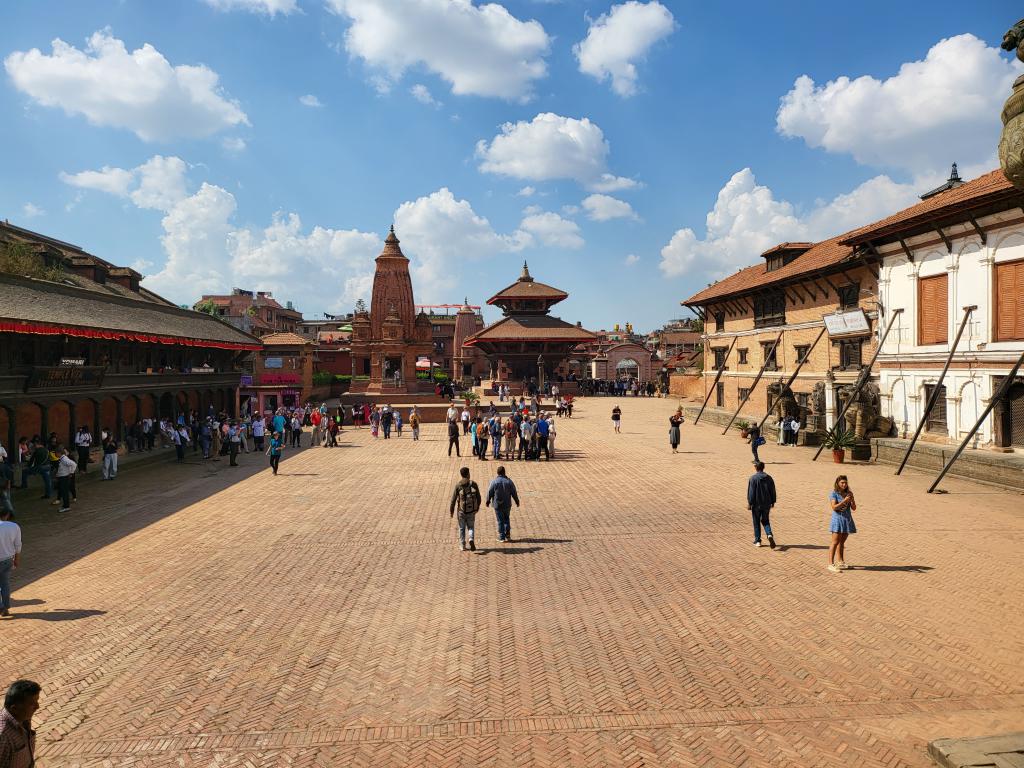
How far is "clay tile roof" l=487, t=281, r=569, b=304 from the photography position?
54.1 m

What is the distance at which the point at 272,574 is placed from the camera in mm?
9469

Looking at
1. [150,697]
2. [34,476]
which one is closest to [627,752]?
[150,697]

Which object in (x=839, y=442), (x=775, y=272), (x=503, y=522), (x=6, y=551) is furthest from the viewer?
(x=775, y=272)

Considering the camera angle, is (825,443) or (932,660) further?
(825,443)

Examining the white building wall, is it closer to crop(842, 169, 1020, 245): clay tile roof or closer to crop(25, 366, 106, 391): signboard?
crop(842, 169, 1020, 245): clay tile roof

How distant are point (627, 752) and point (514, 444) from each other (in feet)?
54.4

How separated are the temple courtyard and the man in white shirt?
0.98ft

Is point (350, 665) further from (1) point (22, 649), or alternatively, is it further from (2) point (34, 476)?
(2) point (34, 476)

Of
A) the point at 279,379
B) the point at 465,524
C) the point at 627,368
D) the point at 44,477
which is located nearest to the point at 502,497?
the point at 465,524

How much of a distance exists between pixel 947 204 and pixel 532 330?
1400 inches

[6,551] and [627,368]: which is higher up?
[627,368]

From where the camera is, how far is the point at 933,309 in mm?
19938

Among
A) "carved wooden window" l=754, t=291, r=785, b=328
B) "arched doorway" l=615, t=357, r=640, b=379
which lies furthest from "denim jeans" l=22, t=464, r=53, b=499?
"arched doorway" l=615, t=357, r=640, b=379

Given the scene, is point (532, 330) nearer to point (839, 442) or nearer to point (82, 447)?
point (839, 442)
